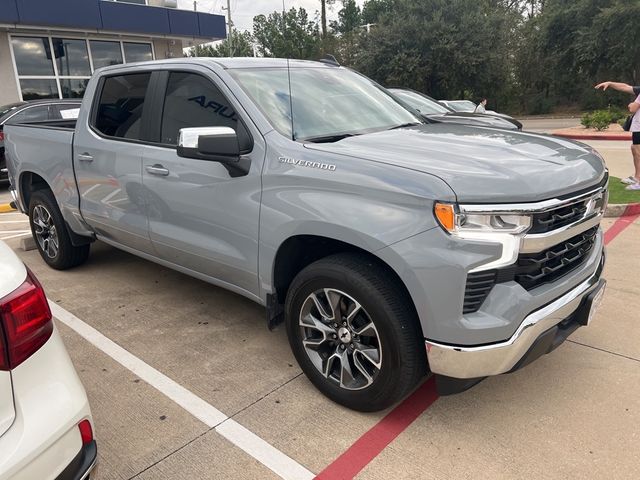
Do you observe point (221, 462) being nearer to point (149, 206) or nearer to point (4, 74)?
point (149, 206)

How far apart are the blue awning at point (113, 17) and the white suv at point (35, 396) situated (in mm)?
16063

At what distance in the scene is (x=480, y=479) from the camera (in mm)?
2396

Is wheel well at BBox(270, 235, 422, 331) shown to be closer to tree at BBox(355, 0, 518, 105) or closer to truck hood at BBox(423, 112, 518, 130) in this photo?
truck hood at BBox(423, 112, 518, 130)

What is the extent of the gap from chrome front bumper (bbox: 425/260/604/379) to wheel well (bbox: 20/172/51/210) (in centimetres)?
448

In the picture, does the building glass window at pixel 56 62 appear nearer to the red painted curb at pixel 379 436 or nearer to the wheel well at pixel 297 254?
the wheel well at pixel 297 254

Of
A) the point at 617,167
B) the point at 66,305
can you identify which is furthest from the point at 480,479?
the point at 617,167

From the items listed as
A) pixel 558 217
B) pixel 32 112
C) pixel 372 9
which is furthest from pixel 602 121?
pixel 372 9

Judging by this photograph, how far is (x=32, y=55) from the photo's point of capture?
16266 mm

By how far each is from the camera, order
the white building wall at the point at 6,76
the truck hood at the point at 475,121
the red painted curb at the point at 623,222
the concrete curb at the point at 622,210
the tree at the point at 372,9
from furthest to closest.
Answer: the tree at the point at 372,9 < the white building wall at the point at 6,76 < the concrete curb at the point at 622,210 < the red painted curb at the point at 623,222 < the truck hood at the point at 475,121

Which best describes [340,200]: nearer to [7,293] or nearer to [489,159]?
[489,159]

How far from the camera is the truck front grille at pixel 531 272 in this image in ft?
7.55

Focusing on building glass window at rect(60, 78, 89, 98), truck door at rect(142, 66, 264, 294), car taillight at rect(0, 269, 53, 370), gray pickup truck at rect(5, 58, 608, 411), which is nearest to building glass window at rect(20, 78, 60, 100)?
building glass window at rect(60, 78, 89, 98)

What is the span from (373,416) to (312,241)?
1.02 meters

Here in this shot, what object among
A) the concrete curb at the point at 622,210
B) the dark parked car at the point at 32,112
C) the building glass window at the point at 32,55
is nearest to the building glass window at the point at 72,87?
the building glass window at the point at 32,55
